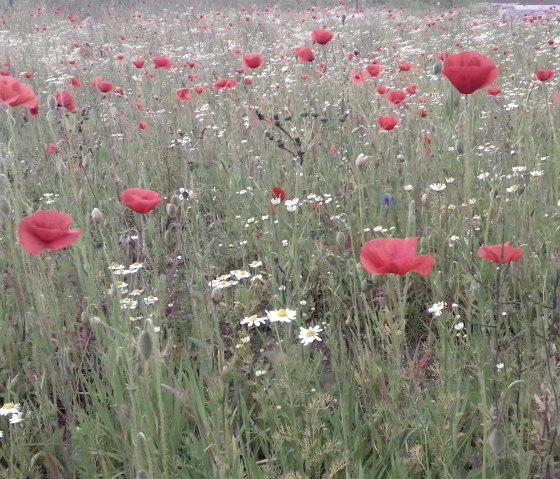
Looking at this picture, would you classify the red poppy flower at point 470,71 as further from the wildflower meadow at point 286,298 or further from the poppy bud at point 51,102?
the poppy bud at point 51,102

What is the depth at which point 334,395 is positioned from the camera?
2.03m

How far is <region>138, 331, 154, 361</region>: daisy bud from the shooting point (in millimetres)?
1334

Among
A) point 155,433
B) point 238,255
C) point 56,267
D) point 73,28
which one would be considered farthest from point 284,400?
point 73,28

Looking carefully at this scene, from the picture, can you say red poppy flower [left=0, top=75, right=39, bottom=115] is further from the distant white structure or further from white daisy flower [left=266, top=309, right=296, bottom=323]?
the distant white structure

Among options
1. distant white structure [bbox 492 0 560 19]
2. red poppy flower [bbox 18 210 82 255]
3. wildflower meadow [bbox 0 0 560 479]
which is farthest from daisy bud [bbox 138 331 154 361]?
distant white structure [bbox 492 0 560 19]

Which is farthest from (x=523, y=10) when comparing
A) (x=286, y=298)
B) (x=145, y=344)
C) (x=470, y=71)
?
(x=145, y=344)

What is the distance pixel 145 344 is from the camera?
4.42 feet

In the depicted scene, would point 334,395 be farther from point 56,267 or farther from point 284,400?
point 56,267

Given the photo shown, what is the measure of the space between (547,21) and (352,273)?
351 inches

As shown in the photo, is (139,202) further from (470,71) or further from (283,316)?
(470,71)

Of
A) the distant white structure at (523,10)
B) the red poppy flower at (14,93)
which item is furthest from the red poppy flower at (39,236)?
the distant white structure at (523,10)

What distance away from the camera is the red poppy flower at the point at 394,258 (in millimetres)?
1385

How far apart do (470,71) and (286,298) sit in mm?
1015

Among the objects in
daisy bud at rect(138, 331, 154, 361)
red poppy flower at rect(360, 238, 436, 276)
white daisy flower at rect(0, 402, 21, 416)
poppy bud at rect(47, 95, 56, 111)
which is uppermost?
poppy bud at rect(47, 95, 56, 111)
